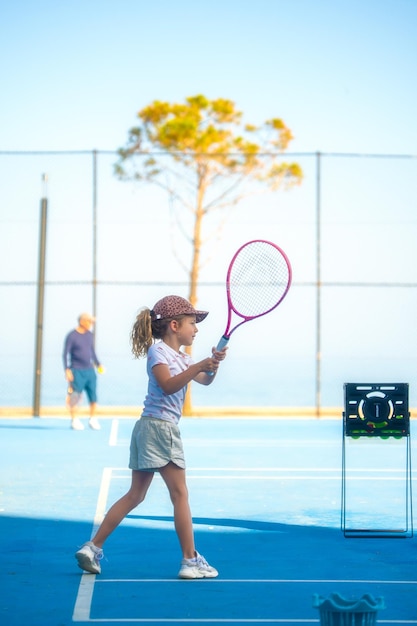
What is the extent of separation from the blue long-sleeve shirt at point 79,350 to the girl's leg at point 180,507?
10.2 meters

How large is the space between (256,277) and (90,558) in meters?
2.00

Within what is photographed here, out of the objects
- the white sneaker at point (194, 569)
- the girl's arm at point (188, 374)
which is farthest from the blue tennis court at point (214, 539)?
the girl's arm at point (188, 374)

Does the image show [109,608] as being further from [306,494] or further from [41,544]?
[306,494]

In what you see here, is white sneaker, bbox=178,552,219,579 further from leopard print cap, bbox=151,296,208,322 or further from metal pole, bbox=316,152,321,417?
metal pole, bbox=316,152,321,417

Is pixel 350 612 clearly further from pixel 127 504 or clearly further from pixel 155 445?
pixel 127 504

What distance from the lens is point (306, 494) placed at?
34.4ft

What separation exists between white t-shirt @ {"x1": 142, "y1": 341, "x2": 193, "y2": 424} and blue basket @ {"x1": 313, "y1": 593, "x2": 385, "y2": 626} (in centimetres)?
206

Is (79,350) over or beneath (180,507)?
over

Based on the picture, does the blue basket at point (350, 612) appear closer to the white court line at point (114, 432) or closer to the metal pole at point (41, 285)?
the white court line at point (114, 432)

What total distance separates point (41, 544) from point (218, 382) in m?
50.8

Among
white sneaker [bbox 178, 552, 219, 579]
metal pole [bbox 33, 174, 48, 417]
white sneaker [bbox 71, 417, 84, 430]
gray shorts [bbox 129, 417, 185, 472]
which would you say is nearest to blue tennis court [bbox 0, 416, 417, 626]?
white sneaker [bbox 178, 552, 219, 579]

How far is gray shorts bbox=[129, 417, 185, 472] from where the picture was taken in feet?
22.4

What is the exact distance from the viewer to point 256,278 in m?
7.75

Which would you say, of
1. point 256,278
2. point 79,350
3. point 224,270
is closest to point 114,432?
point 79,350
